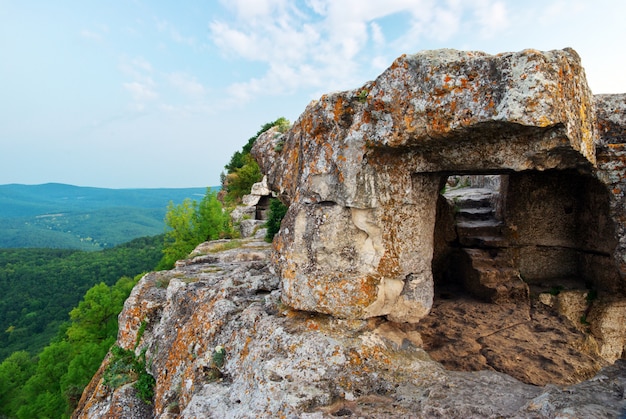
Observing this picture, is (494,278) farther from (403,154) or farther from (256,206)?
(256,206)

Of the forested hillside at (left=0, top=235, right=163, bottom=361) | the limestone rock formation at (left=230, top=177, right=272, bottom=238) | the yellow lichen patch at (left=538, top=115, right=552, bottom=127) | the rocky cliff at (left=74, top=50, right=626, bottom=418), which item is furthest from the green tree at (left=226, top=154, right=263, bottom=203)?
the yellow lichen patch at (left=538, top=115, right=552, bottom=127)

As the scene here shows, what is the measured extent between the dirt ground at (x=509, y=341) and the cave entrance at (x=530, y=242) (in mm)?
561

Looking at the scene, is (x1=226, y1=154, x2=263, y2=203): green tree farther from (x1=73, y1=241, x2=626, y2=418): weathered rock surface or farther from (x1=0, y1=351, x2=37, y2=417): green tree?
(x1=73, y1=241, x2=626, y2=418): weathered rock surface

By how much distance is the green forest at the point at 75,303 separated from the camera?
64.2 ft

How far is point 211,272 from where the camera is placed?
8.21 m

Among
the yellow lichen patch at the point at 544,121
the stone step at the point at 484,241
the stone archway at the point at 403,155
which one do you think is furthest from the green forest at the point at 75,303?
the yellow lichen patch at the point at 544,121

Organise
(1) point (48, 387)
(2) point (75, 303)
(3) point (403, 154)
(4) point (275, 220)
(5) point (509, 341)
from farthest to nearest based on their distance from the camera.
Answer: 1. (2) point (75, 303)
2. (1) point (48, 387)
3. (4) point (275, 220)
4. (5) point (509, 341)
5. (3) point (403, 154)

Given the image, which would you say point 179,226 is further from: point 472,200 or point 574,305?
point 574,305

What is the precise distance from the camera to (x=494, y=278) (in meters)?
7.01

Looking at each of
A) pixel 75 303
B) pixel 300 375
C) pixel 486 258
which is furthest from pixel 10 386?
pixel 486 258

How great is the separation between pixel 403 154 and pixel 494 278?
3.83 metres

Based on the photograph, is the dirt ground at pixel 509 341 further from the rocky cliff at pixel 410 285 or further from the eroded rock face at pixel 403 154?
the eroded rock face at pixel 403 154

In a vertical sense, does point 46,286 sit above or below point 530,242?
below

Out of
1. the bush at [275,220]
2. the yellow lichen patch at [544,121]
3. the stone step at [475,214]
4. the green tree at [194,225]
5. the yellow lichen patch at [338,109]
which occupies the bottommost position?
the green tree at [194,225]
